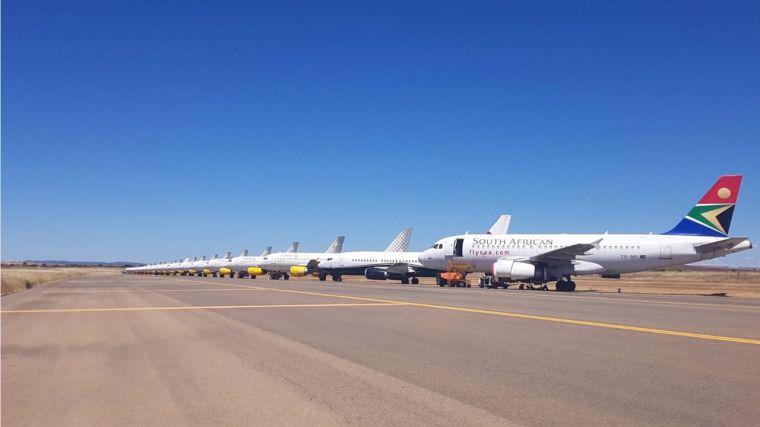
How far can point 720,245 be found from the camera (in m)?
37.8

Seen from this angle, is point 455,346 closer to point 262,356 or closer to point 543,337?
point 543,337

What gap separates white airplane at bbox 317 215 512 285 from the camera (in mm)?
57719

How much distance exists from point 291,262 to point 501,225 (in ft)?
118

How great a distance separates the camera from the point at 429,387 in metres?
7.63

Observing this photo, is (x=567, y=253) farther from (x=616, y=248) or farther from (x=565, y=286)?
(x=616, y=248)

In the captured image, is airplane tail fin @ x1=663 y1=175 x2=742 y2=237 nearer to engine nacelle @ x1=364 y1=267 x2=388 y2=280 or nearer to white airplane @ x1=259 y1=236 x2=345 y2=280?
engine nacelle @ x1=364 y1=267 x2=388 y2=280

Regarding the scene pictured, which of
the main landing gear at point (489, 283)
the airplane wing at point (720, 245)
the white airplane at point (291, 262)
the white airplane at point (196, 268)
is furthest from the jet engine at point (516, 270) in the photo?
the white airplane at point (196, 268)

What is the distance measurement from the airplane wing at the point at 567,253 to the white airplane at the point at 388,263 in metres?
13.4

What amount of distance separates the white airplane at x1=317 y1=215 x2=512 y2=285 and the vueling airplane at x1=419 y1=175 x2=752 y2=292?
10.4 meters

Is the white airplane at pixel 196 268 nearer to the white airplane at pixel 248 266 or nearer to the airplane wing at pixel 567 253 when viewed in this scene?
the white airplane at pixel 248 266

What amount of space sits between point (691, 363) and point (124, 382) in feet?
27.1

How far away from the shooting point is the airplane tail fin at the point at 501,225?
57156 mm

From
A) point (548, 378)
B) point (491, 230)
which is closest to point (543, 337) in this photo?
point (548, 378)

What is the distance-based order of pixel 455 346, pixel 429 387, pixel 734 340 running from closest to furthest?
pixel 429 387
pixel 455 346
pixel 734 340
